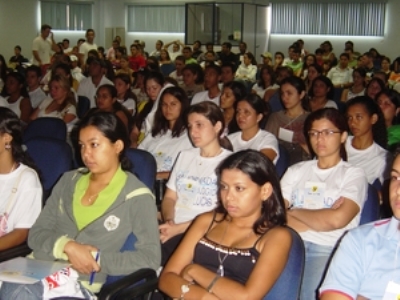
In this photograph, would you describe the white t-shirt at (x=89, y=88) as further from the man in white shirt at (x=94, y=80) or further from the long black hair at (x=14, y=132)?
the long black hair at (x=14, y=132)

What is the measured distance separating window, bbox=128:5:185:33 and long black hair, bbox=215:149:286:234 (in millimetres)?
15505

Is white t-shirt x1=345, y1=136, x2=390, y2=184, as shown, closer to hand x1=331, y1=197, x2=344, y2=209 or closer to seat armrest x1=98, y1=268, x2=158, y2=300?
hand x1=331, y1=197, x2=344, y2=209

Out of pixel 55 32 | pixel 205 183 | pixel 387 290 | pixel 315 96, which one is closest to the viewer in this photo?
pixel 387 290

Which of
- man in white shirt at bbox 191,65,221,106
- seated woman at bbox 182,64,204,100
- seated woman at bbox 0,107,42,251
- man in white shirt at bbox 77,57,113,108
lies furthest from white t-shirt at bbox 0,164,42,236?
seated woman at bbox 182,64,204,100

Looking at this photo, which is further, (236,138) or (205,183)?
(236,138)

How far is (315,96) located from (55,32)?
12863 mm

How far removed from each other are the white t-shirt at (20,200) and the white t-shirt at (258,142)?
1662 mm

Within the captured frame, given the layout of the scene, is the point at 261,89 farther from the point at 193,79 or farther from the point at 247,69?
the point at 247,69

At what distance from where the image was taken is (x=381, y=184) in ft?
11.9

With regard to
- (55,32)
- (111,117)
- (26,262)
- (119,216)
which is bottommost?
(26,262)

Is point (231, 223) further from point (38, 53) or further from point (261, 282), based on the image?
point (38, 53)

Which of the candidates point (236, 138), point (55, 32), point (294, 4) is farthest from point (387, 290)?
point (55, 32)

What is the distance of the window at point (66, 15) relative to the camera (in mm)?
16984

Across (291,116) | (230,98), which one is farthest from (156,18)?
(291,116)
